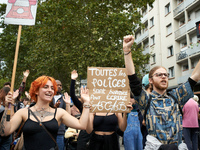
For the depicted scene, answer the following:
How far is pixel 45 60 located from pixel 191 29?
15.0m

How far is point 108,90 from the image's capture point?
3.73 metres

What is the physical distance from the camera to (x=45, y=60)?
19.1 m

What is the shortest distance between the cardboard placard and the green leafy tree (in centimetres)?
1248

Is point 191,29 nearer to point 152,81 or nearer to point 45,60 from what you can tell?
point 45,60

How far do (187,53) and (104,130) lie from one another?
75.0 feet

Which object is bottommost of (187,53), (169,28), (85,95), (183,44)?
(85,95)

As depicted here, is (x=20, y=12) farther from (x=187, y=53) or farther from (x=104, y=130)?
(x=187, y=53)

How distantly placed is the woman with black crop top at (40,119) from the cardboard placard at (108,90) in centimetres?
29

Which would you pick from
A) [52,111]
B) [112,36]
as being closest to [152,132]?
[52,111]

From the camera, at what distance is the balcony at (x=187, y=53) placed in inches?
927

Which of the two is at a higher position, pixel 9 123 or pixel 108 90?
pixel 108 90

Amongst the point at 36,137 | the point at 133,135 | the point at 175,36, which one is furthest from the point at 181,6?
the point at 36,137

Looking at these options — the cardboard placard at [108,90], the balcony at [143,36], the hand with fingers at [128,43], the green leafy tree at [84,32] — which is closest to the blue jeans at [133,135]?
A: the cardboard placard at [108,90]

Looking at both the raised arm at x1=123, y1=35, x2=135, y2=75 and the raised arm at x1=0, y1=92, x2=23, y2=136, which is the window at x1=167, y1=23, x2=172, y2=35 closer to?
the raised arm at x1=123, y1=35, x2=135, y2=75
